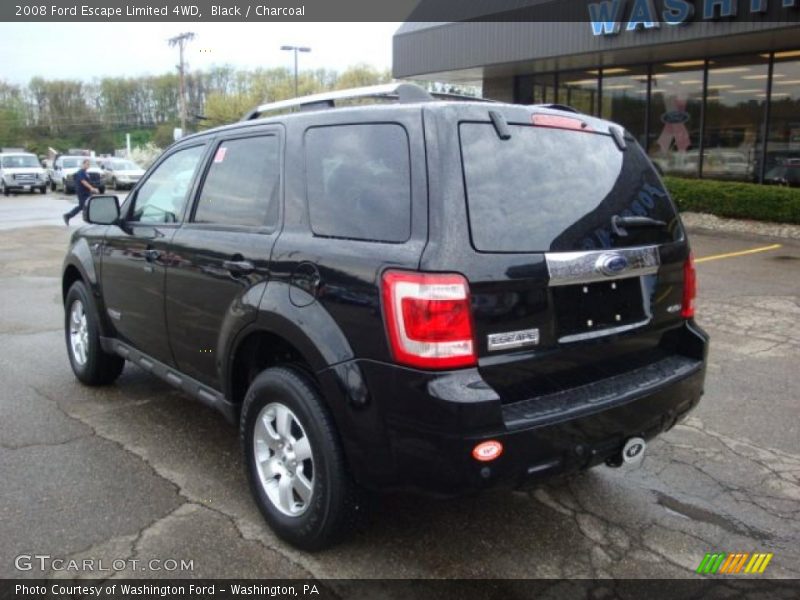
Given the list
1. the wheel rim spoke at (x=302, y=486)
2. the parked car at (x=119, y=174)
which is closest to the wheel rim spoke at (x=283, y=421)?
the wheel rim spoke at (x=302, y=486)

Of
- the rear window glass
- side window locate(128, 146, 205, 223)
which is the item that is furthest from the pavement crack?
the rear window glass

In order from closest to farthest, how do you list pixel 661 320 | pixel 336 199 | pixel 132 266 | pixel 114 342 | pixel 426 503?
pixel 336 199
pixel 661 320
pixel 426 503
pixel 132 266
pixel 114 342

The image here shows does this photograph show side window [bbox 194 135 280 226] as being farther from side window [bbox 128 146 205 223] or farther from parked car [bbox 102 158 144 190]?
parked car [bbox 102 158 144 190]

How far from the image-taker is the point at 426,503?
3.50 meters

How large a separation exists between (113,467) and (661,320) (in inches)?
117

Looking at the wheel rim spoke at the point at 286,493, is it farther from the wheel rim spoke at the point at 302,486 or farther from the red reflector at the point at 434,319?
the red reflector at the point at 434,319

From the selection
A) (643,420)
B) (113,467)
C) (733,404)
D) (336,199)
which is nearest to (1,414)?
(113,467)

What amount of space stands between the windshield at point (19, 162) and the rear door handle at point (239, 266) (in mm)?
36574

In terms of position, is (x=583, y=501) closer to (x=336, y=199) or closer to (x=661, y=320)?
(x=661, y=320)

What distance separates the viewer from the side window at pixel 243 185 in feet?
11.1

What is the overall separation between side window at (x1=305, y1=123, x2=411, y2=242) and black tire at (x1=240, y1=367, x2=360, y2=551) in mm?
685

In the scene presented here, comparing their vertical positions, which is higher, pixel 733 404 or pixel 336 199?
pixel 336 199

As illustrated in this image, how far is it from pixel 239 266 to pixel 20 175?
3567 centimetres

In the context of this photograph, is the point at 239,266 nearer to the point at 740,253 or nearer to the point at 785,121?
the point at 740,253
